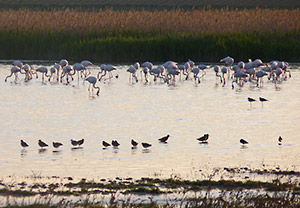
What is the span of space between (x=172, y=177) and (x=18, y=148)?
3.45 m

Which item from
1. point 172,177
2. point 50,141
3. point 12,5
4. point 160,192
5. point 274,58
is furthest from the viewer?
point 12,5

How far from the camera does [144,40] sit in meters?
30.6

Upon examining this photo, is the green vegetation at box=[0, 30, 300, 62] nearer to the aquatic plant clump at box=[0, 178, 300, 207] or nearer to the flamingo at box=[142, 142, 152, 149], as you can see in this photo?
the flamingo at box=[142, 142, 152, 149]

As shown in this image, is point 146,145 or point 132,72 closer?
point 146,145

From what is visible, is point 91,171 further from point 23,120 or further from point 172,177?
point 23,120

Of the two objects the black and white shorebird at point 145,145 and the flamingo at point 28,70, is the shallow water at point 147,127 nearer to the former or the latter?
the black and white shorebird at point 145,145

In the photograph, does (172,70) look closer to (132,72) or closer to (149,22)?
(132,72)

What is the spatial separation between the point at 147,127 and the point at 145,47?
16.1 m

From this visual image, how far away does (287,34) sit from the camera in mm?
32531

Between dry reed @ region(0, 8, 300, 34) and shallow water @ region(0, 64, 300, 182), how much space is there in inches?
385

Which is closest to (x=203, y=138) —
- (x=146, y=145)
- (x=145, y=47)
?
(x=146, y=145)

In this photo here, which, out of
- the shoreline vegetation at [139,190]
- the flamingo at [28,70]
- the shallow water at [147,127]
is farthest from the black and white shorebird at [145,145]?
the flamingo at [28,70]

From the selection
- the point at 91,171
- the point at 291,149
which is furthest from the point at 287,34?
the point at 91,171

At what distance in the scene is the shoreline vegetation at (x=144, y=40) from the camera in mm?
30688
